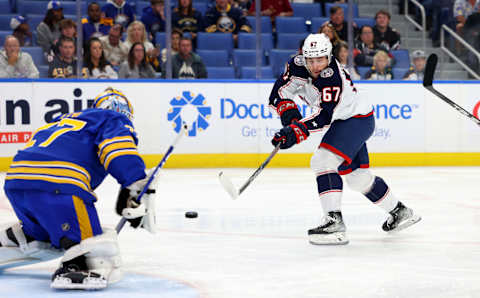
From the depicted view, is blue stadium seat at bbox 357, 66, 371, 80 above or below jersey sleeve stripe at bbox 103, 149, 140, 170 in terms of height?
below

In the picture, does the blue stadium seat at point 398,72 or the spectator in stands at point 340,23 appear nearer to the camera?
the spectator in stands at point 340,23

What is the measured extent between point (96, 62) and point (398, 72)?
3.21m

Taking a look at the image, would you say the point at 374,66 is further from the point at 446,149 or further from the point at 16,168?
the point at 16,168

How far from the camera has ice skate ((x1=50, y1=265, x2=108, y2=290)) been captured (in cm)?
238

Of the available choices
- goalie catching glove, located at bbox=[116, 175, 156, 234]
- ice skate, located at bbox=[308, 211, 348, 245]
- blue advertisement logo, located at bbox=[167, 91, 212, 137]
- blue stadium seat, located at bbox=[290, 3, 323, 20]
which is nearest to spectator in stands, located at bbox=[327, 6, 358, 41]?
blue stadium seat, located at bbox=[290, 3, 323, 20]

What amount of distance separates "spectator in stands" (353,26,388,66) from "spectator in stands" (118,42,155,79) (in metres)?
2.16

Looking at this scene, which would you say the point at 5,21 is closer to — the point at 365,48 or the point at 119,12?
the point at 119,12

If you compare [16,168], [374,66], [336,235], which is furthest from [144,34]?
[16,168]

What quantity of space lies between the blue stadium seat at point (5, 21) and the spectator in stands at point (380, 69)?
12.1 ft

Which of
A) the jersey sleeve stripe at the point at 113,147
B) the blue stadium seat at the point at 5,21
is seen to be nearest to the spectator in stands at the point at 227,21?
the blue stadium seat at the point at 5,21

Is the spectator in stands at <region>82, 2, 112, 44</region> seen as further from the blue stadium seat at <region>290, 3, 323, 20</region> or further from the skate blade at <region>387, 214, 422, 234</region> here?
the skate blade at <region>387, 214, 422, 234</region>

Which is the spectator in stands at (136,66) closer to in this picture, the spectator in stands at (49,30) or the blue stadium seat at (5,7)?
the spectator in stands at (49,30)

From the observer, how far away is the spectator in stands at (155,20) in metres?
7.31

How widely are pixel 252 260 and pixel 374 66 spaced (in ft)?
16.8
